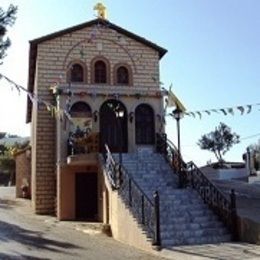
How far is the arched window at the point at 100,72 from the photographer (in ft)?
83.5

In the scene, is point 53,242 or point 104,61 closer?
point 53,242

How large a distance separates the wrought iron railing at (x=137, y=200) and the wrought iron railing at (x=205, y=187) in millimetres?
2128

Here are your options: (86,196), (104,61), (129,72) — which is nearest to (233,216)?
(86,196)

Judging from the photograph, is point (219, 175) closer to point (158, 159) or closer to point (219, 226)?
point (158, 159)

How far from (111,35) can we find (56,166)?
6.91m

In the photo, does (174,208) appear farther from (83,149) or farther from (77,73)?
(77,73)

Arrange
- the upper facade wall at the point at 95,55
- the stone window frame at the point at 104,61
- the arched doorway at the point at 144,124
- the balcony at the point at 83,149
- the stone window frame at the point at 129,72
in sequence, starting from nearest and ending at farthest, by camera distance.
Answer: the balcony at the point at 83,149, the arched doorway at the point at 144,124, the upper facade wall at the point at 95,55, the stone window frame at the point at 104,61, the stone window frame at the point at 129,72

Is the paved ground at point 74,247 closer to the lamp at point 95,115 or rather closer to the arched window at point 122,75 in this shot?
the lamp at point 95,115

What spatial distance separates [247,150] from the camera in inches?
1604

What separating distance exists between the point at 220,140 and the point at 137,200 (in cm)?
3880

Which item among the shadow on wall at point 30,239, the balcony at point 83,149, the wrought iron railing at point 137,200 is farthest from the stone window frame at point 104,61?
the shadow on wall at point 30,239

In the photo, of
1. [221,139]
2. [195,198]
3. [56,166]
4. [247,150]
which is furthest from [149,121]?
[221,139]

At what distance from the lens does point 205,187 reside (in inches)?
709

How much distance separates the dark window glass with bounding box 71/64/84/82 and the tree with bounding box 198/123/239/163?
1218 inches
